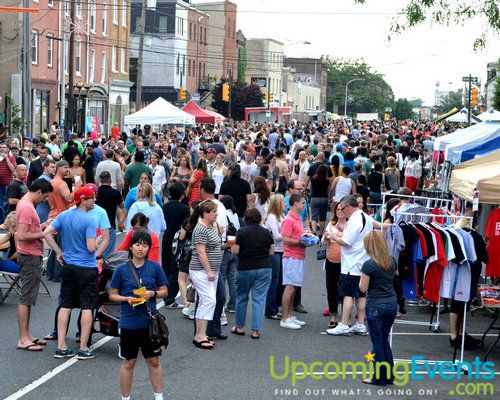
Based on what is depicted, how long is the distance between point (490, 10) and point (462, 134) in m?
2.37

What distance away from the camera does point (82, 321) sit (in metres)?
10.1

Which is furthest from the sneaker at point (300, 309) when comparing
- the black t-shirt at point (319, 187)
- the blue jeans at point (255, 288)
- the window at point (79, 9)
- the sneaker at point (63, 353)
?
the window at point (79, 9)

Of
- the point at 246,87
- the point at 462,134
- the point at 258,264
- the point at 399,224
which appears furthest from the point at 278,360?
the point at 246,87

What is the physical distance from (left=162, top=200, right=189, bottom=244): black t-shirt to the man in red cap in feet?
9.52

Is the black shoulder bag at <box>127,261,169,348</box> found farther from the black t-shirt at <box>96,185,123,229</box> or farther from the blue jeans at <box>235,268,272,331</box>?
the black t-shirt at <box>96,185,123,229</box>

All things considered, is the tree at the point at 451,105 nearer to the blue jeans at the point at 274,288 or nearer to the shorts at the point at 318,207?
the shorts at the point at 318,207

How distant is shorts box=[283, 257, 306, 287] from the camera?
1222cm

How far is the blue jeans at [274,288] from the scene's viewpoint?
1269cm

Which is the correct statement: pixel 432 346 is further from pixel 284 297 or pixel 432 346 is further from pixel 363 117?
pixel 363 117

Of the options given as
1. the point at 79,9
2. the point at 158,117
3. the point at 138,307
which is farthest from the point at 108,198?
the point at 79,9

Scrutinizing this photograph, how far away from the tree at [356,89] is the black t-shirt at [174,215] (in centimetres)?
14906

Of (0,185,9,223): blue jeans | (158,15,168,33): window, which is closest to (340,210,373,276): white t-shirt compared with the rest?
(0,185,9,223): blue jeans

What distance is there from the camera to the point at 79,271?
33.4ft

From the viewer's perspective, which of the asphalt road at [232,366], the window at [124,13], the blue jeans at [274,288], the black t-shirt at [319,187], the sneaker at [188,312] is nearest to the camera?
the asphalt road at [232,366]
